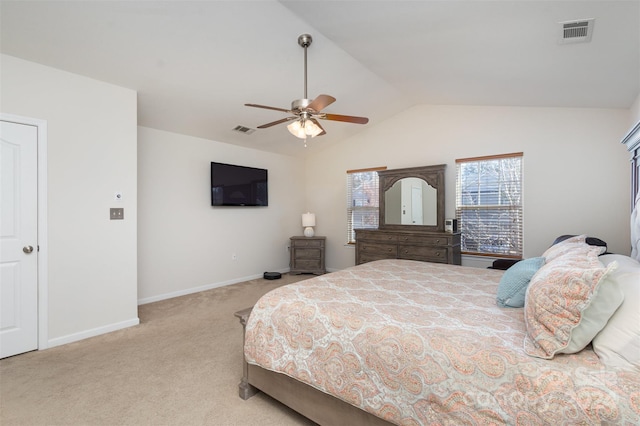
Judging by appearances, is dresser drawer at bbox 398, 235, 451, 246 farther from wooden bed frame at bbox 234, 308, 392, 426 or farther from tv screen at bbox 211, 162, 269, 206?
wooden bed frame at bbox 234, 308, 392, 426

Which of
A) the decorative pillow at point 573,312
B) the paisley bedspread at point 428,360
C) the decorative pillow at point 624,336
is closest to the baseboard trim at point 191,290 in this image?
the paisley bedspread at point 428,360

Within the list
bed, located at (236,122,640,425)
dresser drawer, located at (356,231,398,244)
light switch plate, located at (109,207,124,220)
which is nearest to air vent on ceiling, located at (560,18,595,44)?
bed, located at (236,122,640,425)

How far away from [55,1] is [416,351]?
3.25 metres

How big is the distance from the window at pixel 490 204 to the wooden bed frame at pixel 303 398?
351 cm

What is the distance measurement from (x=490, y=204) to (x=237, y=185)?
3.88 m

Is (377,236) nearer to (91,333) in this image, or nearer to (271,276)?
(271,276)

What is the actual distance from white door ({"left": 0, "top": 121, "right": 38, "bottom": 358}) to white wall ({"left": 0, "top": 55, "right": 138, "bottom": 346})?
11cm

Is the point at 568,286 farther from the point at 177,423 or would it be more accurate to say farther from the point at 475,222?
the point at 475,222

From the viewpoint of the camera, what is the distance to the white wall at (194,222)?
418 cm

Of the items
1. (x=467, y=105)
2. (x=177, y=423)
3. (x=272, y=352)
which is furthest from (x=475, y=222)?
(x=177, y=423)

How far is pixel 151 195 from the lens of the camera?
13.8ft

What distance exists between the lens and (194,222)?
468cm

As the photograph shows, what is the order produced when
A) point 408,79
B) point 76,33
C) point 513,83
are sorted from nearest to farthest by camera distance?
point 76,33
point 513,83
point 408,79

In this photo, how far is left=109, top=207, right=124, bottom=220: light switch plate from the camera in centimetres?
317
